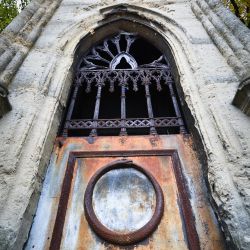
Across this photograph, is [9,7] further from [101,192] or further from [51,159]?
[101,192]

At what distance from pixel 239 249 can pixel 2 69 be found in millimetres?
3023

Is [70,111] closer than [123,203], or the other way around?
[123,203]

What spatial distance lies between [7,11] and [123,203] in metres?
7.49

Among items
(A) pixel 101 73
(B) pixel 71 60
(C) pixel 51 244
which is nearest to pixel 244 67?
(A) pixel 101 73

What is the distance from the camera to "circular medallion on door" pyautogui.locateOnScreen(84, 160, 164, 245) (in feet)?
7.76

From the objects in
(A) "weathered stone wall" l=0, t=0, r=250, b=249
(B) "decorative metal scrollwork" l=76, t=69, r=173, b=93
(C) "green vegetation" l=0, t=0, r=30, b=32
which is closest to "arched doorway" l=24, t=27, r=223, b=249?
(A) "weathered stone wall" l=0, t=0, r=250, b=249

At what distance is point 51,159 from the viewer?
2.94 meters

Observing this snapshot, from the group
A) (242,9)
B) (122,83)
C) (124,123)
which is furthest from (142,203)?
(242,9)

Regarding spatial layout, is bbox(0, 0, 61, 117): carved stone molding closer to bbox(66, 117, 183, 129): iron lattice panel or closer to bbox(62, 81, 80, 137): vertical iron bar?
bbox(62, 81, 80, 137): vertical iron bar

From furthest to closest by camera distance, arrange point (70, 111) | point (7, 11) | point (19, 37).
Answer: point (7, 11)
point (19, 37)
point (70, 111)

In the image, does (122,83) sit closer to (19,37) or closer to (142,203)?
(19,37)

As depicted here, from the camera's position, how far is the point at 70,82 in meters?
3.77

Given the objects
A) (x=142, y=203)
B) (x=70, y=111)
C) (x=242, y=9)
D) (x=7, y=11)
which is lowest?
(x=142, y=203)

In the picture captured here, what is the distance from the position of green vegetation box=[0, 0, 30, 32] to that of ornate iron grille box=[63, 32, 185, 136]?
420 centimetres
